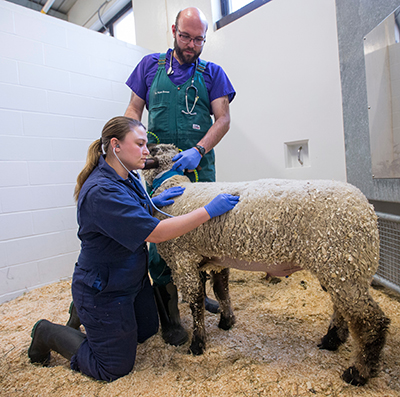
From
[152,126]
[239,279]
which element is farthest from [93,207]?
[239,279]

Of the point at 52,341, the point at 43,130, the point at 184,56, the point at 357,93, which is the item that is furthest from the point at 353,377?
the point at 43,130

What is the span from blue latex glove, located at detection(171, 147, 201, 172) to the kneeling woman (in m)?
0.31

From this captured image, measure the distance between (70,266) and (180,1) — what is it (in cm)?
366

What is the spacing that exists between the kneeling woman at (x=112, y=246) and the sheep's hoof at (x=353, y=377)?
3.24ft

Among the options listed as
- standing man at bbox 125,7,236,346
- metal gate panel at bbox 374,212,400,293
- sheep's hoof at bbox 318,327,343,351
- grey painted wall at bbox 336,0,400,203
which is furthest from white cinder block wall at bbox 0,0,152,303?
metal gate panel at bbox 374,212,400,293

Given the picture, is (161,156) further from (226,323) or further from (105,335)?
(226,323)

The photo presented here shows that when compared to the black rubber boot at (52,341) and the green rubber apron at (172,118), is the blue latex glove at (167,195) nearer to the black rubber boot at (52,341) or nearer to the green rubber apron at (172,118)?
the green rubber apron at (172,118)

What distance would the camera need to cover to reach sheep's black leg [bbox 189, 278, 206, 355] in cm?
170

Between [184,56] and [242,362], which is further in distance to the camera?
[184,56]

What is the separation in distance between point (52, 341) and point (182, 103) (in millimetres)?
1730

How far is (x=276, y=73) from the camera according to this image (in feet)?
9.59

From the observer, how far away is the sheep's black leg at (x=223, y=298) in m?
2.01

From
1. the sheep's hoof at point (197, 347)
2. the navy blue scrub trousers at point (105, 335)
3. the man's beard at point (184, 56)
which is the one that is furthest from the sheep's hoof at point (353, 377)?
the man's beard at point (184, 56)

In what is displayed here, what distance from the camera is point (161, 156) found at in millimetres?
1928
